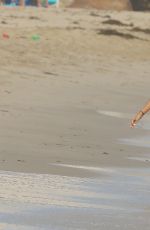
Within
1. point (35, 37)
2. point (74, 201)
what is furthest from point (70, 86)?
point (74, 201)

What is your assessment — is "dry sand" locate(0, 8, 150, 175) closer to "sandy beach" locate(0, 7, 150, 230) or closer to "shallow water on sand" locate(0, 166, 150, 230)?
"sandy beach" locate(0, 7, 150, 230)

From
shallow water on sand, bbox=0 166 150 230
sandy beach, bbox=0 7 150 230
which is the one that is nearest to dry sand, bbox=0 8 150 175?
sandy beach, bbox=0 7 150 230

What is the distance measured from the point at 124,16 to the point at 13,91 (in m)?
12.2

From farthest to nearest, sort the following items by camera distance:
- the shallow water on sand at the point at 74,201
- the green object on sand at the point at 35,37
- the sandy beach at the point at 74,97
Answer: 1. the green object on sand at the point at 35,37
2. the sandy beach at the point at 74,97
3. the shallow water on sand at the point at 74,201

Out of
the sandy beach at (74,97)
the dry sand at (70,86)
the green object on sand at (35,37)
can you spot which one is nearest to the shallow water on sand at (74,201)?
the sandy beach at (74,97)

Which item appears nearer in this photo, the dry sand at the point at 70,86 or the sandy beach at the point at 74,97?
the sandy beach at the point at 74,97

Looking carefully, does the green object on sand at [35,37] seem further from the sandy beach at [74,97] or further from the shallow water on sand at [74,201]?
the shallow water on sand at [74,201]

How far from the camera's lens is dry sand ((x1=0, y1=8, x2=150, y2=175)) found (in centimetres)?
953

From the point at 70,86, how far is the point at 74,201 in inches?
302

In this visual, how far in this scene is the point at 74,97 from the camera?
13.8 metres

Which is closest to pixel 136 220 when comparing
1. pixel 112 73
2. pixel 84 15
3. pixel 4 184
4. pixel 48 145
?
pixel 4 184

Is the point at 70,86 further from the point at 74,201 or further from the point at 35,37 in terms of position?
the point at 74,201

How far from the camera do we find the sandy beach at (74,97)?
866cm

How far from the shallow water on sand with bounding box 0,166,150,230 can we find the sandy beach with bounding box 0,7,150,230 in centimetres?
3
